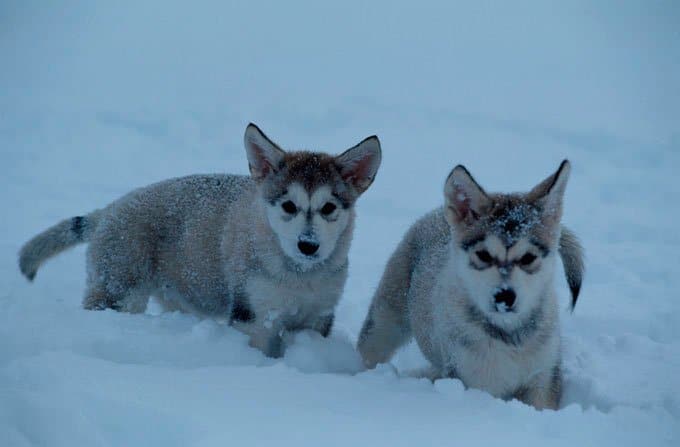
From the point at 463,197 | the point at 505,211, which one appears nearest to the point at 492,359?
the point at 505,211

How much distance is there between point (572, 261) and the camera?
15.1 feet

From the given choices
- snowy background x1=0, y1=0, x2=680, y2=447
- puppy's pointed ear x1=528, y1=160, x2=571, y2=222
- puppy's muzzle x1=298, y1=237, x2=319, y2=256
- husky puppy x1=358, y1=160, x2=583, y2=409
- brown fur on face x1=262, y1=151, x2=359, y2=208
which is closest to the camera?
snowy background x1=0, y1=0, x2=680, y2=447

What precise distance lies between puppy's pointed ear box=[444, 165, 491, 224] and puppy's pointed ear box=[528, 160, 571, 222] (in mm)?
296

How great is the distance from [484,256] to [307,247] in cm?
126

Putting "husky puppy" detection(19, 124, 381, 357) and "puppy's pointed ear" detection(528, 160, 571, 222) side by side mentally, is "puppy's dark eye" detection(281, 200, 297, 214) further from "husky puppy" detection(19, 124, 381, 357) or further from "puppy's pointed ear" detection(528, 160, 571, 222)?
"puppy's pointed ear" detection(528, 160, 571, 222)

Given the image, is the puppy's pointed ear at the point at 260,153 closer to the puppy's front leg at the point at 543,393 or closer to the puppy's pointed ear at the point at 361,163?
the puppy's pointed ear at the point at 361,163

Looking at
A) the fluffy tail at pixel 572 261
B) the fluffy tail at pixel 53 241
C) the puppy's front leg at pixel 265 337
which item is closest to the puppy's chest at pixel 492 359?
the fluffy tail at pixel 572 261

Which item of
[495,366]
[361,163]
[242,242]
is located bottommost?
[495,366]

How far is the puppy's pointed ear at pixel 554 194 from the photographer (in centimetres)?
412

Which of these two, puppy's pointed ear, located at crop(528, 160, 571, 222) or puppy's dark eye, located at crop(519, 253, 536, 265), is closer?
puppy's dark eye, located at crop(519, 253, 536, 265)

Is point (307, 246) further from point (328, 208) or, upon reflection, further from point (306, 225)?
point (328, 208)

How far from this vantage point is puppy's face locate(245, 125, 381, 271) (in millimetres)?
4859

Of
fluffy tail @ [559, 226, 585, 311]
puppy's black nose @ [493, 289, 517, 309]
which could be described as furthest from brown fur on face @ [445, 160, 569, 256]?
fluffy tail @ [559, 226, 585, 311]

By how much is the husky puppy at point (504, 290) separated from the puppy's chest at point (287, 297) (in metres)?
0.84
